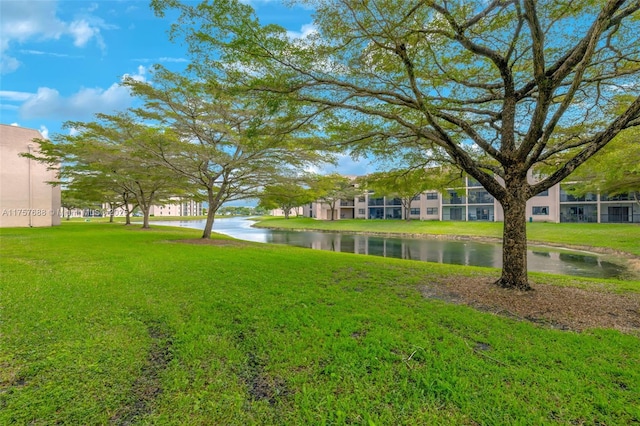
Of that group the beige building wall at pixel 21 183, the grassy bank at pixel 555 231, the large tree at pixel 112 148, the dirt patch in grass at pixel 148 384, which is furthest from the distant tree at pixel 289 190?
the grassy bank at pixel 555 231

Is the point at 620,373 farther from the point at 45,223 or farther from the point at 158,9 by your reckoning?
the point at 45,223

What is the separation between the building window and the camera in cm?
3853

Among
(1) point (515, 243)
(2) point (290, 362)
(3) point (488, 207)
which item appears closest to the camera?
(2) point (290, 362)

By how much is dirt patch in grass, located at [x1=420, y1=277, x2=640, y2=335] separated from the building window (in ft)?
128

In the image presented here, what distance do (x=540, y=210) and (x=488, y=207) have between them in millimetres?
6645

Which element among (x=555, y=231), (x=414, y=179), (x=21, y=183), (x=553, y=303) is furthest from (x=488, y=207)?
(x=21, y=183)

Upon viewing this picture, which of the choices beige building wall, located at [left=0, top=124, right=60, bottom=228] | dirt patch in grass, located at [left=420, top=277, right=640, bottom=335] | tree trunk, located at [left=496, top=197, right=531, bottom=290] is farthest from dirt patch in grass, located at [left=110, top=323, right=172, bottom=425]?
beige building wall, located at [left=0, top=124, right=60, bottom=228]

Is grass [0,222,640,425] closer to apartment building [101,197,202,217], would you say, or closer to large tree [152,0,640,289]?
large tree [152,0,640,289]

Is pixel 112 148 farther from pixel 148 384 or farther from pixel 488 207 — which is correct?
pixel 488 207

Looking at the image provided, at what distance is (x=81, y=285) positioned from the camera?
5902mm

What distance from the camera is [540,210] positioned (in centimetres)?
3894

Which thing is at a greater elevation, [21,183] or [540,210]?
[21,183]

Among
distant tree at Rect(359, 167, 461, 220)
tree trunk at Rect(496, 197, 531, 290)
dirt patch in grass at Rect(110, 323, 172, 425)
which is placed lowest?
dirt patch in grass at Rect(110, 323, 172, 425)

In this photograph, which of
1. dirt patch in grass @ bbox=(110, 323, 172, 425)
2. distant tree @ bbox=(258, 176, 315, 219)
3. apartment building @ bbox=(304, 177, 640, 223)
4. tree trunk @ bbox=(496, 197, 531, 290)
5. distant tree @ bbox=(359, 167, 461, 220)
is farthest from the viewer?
apartment building @ bbox=(304, 177, 640, 223)
